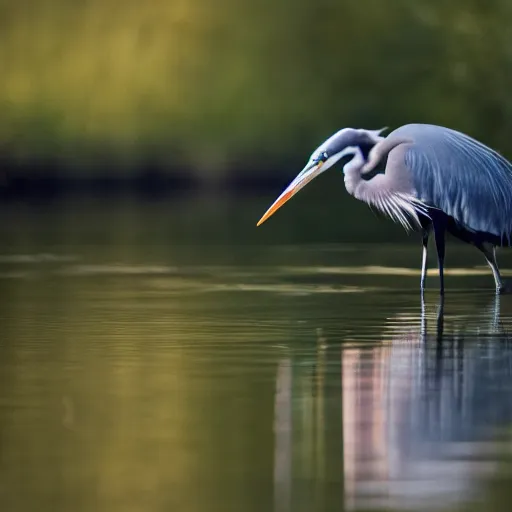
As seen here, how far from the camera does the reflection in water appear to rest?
27.4 feet

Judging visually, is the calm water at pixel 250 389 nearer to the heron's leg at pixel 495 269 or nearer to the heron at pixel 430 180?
the heron's leg at pixel 495 269

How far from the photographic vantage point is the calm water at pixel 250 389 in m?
8.37

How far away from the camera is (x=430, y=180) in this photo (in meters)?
17.2

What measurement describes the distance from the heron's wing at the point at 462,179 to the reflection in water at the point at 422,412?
3250 millimetres

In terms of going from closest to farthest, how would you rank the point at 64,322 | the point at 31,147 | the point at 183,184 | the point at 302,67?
1. the point at 64,322
2. the point at 183,184
3. the point at 31,147
4. the point at 302,67

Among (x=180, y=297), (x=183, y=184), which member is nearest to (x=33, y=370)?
(x=180, y=297)

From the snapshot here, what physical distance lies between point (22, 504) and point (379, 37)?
72.3m

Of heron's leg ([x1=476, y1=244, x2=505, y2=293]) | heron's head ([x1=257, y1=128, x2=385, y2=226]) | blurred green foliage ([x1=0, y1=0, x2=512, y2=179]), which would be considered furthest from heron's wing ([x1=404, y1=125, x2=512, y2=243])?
blurred green foliage ([x1=0, y1=0, x2=512, y2=179])

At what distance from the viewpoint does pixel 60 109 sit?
76.2 m

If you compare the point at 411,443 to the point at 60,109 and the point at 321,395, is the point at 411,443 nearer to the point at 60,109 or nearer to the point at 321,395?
the point at 321,395

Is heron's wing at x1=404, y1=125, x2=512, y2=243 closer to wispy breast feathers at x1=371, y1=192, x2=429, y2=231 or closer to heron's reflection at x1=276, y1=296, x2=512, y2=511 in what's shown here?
wispy breast feathers at x1=371, y1=192, x2=429, y2=231

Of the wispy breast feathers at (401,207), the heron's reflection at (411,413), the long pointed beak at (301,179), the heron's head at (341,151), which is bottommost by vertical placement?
the heron's reflection at (411,413)

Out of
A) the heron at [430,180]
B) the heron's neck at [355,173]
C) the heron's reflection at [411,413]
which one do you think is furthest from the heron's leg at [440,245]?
the heron's reflection at [411,413]

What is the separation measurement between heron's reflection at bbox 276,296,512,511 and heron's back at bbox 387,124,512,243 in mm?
3189
